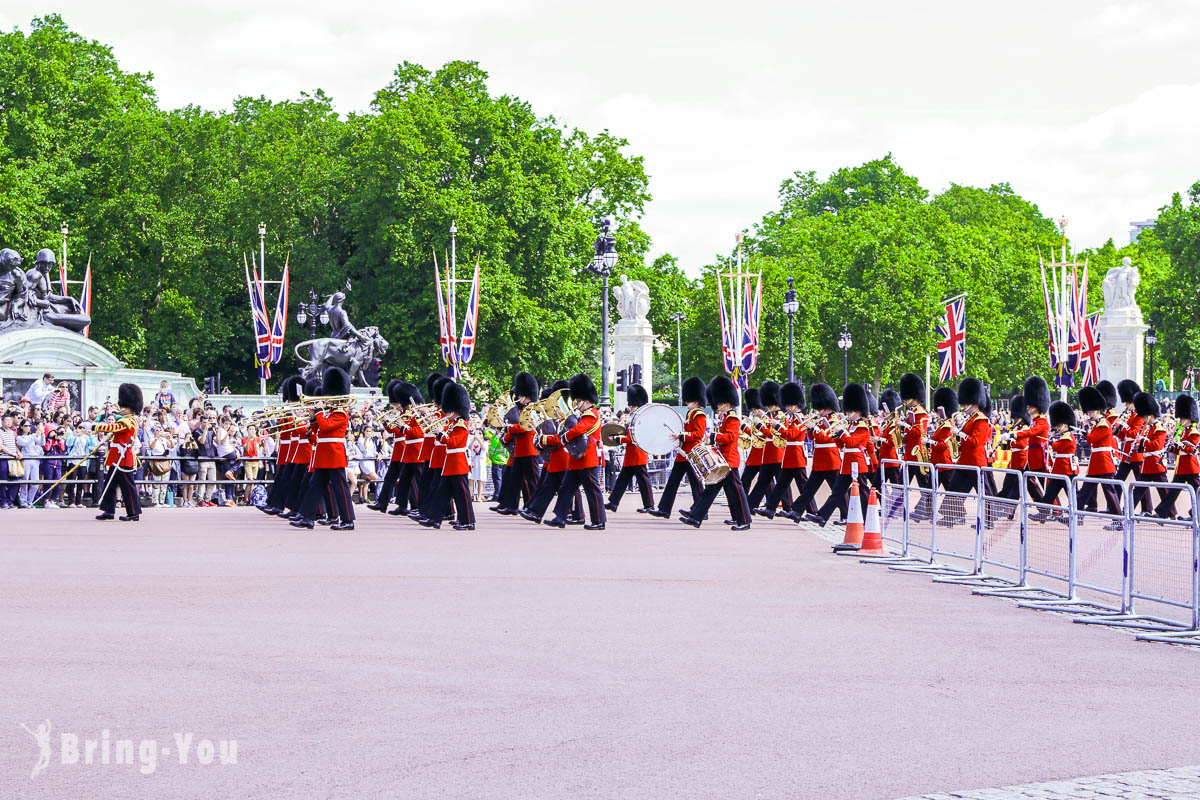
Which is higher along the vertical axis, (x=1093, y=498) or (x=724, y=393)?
(x=724, y=393)

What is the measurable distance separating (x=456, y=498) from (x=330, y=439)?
5.15ft

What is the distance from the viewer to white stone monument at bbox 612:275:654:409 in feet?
144

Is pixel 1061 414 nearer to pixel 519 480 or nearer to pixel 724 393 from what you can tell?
pixel 724 393

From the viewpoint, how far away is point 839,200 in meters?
73.5

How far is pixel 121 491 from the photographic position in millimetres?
19078

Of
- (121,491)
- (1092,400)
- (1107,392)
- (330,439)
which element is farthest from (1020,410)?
(121,491)

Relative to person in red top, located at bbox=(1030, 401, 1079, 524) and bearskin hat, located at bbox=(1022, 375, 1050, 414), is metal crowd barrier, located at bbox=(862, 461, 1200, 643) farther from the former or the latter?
person in red top, located at bbox=(1030, 401, 1079, 524)

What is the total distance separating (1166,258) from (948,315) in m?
44.4

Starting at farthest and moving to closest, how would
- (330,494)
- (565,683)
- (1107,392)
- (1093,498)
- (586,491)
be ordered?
(1107,392) → (586,491) → (330,494) → (1093,498) → (565,683)

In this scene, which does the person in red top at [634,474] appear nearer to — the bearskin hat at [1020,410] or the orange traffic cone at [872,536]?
the bearskin hat at [1020,410]

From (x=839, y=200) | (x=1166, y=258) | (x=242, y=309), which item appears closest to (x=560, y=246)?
(x=242, y=309)

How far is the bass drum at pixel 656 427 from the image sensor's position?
19.1 m

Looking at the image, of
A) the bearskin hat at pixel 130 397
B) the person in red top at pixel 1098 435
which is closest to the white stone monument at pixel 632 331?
the person in red top at pixel 1098 435

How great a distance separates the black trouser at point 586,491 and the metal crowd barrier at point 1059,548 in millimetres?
3652
